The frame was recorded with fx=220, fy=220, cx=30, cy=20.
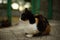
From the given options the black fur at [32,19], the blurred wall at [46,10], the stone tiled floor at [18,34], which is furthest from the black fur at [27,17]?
the blurred wall at [46,10]

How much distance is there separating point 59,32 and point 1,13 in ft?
6.69

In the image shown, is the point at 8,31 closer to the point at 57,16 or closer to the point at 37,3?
the point at 37,3

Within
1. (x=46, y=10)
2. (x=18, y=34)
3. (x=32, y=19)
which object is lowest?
(x=18, y=34)

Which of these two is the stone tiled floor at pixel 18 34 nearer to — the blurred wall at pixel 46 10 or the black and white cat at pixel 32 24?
the black and white cat at pixel 32 24

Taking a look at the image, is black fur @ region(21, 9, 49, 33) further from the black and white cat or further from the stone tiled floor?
the stone tiled floor

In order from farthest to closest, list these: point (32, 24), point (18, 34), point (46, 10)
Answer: point (46, 10) → point (18, 34) → point (32, 24)

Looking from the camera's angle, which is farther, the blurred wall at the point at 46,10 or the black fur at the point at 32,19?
the blurred wall at the point at 46,10

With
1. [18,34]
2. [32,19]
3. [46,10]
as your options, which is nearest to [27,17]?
[32,19]

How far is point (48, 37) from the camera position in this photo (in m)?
5.09

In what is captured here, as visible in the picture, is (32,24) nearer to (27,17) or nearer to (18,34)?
(27,17)

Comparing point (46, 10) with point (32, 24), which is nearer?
point (32, 24)

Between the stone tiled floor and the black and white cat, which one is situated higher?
the black and white cat

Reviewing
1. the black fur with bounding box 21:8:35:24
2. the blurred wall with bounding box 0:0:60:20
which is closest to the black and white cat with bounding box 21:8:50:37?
the black fur with bounding box 21:8:35:24

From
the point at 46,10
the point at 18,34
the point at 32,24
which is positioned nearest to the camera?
the point at 32,24
